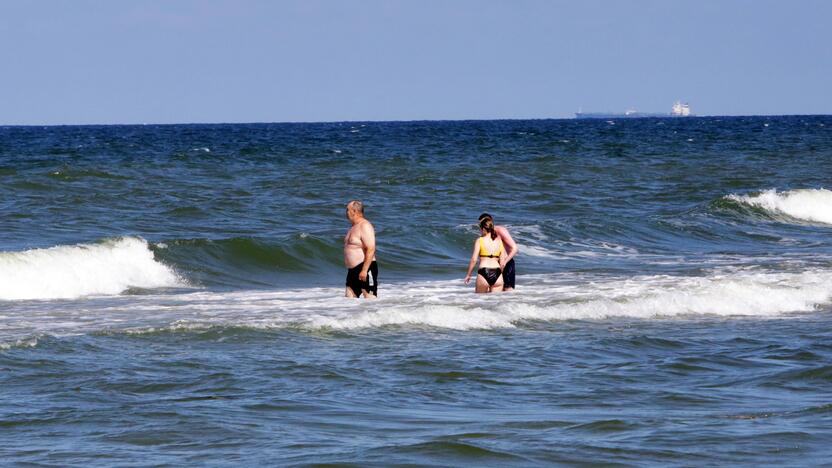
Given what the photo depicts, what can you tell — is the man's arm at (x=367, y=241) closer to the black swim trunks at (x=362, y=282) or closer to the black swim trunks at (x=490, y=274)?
the black swim trunks at (x=362, y=282)

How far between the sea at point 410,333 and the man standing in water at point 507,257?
0.30 meters

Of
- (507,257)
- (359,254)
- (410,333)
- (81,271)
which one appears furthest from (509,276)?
(81,271)

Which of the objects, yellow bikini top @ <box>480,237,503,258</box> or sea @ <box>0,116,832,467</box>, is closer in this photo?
sea @ <box>0,116,832,467</box>

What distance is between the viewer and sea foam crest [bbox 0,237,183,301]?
657 inches

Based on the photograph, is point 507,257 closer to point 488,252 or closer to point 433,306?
point 488,252

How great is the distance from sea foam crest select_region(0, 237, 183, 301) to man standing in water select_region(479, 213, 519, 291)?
4.86 m

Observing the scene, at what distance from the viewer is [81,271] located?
701 inches

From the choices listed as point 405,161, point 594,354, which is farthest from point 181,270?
point 405,161

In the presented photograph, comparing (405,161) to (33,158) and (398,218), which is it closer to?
(33,158)

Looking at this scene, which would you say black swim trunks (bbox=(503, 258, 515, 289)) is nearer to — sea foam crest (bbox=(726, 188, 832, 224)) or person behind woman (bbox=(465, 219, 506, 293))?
person behind woman (bbox=(465, 219, 506, 293))

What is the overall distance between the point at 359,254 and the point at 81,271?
518 cm

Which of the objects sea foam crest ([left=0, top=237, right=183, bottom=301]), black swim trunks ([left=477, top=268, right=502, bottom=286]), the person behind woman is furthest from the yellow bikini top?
sea foam crest ([left=0, top=237, right=183, bottom=301])

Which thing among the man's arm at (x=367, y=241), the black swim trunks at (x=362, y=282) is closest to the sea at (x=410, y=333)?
the black swim trunks at (x=362, y=282)

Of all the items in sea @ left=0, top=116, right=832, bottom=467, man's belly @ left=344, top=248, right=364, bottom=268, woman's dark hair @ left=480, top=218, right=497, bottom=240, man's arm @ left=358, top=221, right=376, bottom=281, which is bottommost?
sea @ left=0, top=116, right=832, bottom=467
